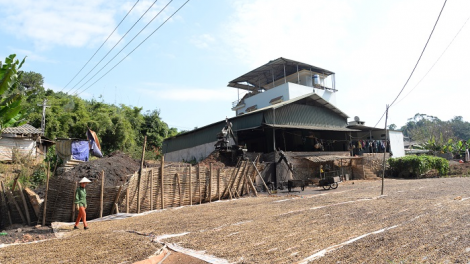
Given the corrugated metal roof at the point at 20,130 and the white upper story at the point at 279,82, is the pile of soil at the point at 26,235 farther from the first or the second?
the white upper story at the point at 279,82

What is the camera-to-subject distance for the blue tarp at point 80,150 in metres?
18.8

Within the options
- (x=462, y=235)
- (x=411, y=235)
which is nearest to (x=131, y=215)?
(x=411, y=235)

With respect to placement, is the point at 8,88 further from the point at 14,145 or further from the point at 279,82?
the point at 279,82

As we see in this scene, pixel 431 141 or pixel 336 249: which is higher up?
pixel 431 141

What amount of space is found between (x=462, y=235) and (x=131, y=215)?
28.7 feet

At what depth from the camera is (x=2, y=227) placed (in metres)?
9.97

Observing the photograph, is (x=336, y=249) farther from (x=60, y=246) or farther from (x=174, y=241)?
(x=60, y=246)

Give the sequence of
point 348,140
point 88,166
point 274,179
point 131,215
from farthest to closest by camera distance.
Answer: point 348,140 < point 274,179 < point 88,166 < point 131,215

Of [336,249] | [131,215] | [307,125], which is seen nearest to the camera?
[336,249]

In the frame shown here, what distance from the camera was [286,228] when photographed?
21.7ft

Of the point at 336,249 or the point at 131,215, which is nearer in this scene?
the point at 336,249

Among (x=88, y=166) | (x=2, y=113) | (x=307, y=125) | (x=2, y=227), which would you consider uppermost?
(x=307, y=125)

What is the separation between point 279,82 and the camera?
38.6 metres

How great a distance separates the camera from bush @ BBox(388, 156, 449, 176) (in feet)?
83.4
